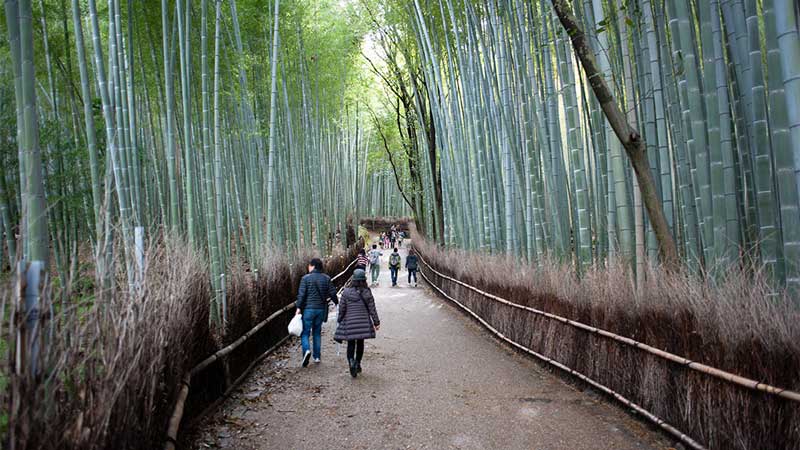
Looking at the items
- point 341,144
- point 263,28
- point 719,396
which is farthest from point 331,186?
point 719,396

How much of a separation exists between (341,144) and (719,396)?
50.7 ft

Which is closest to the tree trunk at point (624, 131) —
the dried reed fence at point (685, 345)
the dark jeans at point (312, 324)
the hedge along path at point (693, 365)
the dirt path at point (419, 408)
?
the dried reed fence at point (685, 345)

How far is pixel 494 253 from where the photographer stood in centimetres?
795

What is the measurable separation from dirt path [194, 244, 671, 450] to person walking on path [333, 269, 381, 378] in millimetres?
181

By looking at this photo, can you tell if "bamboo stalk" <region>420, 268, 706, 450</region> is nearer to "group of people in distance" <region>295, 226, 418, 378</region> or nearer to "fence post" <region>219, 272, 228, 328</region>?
"group of people in distance" <region>295, 226, 418, 378</region>

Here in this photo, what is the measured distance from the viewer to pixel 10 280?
1534mm

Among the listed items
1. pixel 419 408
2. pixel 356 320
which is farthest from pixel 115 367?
pixel 356 320

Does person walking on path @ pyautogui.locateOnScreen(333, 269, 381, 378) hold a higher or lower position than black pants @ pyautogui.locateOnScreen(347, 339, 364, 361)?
higher

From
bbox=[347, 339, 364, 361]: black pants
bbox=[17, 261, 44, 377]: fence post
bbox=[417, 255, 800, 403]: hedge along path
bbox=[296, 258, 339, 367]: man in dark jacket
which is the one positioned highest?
bbox=[17, 261, 44, 377]: fence post

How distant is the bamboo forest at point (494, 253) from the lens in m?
2.08

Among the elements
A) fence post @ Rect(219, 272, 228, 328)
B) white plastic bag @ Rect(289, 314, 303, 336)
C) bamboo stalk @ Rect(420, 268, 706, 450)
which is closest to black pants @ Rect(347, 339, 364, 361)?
white plastic bag @ Rect(289, 314, 303, 336)

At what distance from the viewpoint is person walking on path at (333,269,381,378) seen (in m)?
4.60

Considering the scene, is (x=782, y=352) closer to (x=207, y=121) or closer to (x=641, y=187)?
(x=641, y=187)

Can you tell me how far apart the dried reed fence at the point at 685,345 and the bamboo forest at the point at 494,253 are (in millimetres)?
14
